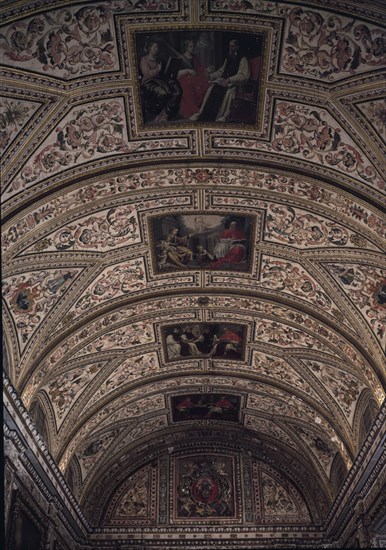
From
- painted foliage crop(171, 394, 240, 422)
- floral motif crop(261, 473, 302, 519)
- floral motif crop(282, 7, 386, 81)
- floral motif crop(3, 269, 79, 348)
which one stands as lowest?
floral motif crop(261, 473, 302, 519)

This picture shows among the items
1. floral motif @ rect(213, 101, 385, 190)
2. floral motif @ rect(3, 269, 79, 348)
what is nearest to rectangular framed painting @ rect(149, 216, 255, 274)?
floral motif @ rect(3, 269, 79, 348)

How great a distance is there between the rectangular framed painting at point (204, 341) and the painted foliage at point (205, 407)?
8.52 ft

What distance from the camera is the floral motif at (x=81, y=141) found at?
1034 centimetres

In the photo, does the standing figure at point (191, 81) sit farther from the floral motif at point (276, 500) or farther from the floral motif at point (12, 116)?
the floral motif at point (276, 500)

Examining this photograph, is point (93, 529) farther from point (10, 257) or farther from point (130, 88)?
point (130, 88)

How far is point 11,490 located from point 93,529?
8256 millimetres

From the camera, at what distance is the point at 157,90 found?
10094 mm

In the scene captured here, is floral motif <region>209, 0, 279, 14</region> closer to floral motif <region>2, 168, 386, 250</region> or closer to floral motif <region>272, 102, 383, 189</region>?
floral motif <region>272, 102, 383, 189</region>

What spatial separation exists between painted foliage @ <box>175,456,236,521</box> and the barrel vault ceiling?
9.10 ft

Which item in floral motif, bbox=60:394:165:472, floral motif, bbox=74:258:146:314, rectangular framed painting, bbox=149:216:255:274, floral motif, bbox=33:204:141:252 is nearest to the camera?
floral motif, bbox=33:204:141:252

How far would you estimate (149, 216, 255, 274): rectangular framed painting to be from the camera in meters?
13.0

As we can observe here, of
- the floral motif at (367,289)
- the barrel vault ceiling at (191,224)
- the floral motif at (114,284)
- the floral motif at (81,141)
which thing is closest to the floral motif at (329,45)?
the barrel vault ceiling at (191,224)

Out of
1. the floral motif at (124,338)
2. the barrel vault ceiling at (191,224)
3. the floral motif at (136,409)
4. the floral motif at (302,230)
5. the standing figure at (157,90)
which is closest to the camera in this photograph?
the barrel vault ceiling at (191,224)

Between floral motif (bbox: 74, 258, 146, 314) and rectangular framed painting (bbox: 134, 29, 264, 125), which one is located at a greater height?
rectangular framed painting (bbox: 134, 29, 264, 125)
